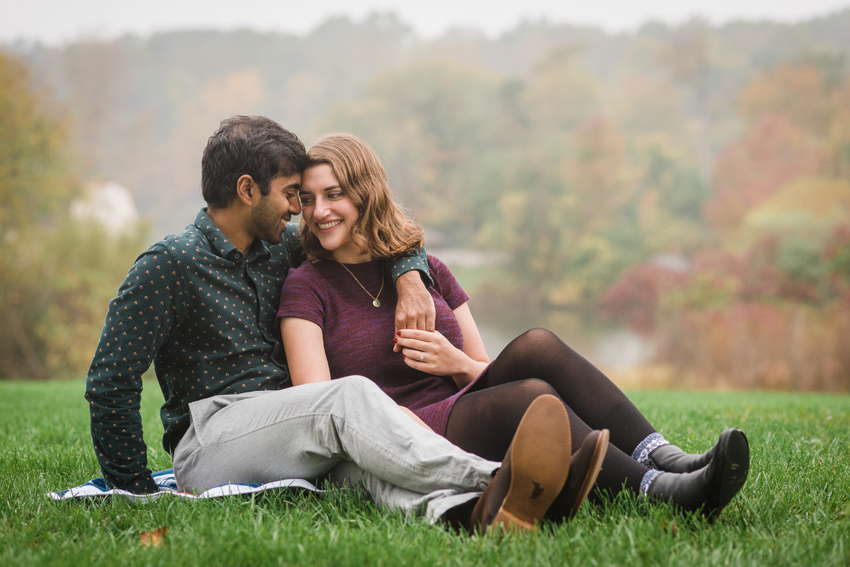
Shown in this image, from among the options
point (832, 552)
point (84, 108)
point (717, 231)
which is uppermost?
point (84, 108)

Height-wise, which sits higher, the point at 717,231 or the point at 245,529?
the point at 245,529

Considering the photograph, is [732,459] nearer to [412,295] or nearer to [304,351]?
[412,295]

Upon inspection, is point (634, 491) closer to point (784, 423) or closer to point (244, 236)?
point (244, 236)

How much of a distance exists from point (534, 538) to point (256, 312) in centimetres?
121

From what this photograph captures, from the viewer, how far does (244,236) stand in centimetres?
235

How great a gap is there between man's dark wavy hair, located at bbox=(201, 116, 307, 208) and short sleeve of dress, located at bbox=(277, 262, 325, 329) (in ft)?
1.05

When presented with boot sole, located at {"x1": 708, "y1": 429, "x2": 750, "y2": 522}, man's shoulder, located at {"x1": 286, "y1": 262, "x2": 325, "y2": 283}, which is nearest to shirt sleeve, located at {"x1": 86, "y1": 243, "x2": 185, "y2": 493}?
man's shoulder, located at {"x1": 286, "y1": 262, "x2": 325, "y2": 283}

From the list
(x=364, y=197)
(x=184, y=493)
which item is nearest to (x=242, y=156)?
(x=364, y=197)

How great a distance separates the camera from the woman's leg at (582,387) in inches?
79.4

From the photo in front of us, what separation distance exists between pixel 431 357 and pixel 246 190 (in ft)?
2.81

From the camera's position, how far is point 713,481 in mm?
1668

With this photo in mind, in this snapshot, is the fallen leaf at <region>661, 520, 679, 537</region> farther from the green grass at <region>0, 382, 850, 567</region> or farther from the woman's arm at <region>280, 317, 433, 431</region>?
the woman's arm at <region>280, 317, 433, 431</region>

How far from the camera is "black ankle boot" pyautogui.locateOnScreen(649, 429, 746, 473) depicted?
179 cm

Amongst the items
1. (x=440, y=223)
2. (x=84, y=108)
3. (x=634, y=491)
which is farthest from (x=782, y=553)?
(x=84, y=108)
